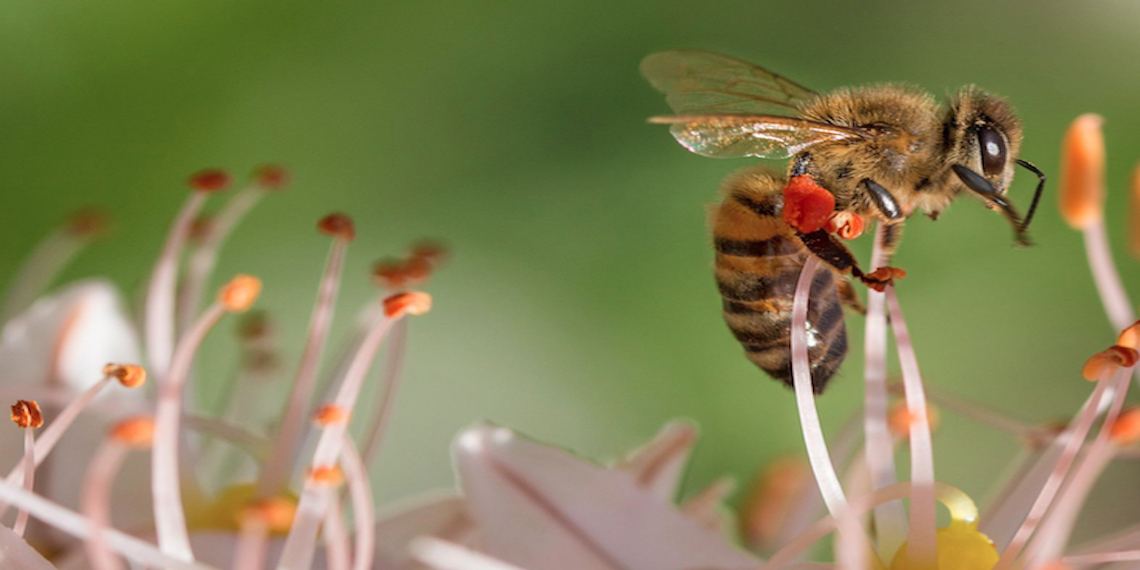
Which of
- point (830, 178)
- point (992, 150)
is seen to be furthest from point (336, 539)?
point (992, 150)

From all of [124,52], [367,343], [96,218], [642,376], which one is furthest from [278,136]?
[367,343]

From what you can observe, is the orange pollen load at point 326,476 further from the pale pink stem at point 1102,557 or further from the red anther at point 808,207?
the pale pink stem at point 1102,557

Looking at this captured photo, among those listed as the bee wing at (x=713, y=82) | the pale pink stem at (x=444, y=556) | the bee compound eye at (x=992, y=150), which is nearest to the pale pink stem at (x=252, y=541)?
the pale pink stem at (x=444, y=556)

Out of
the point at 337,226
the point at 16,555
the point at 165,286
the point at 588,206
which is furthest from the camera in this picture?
the point at 588,206

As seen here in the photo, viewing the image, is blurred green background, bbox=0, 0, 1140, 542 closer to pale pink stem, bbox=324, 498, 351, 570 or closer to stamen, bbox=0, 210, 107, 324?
stamen, bbox=0, 210, 107, 324

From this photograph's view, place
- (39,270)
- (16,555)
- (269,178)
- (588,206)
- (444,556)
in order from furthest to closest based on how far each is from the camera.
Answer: (588,206)
(39,270)
(269,178)
(16,555)
(444,556)

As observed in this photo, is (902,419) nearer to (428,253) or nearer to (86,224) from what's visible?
(428,253)
